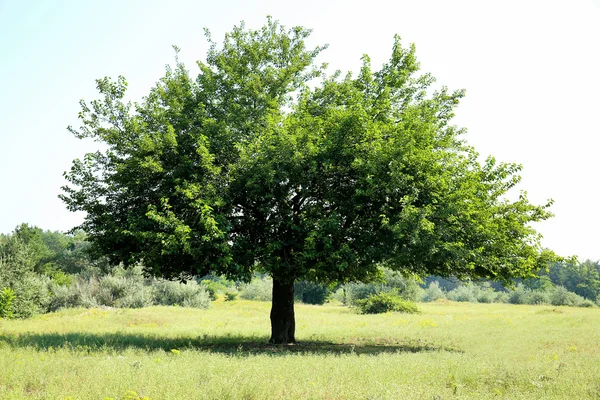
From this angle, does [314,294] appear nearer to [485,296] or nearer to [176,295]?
[176,295]

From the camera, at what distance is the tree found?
16.0m

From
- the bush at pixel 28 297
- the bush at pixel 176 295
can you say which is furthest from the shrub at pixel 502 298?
the bush at pixel 28 297

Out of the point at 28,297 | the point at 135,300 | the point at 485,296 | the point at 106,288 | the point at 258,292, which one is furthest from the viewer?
the point at 485,296

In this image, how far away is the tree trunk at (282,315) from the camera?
65.9ft

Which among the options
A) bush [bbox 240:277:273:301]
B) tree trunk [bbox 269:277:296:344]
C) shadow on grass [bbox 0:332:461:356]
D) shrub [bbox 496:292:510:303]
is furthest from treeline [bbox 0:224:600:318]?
shrub [bbox 496:292:510:303]

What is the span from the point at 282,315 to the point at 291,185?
21.0 feet

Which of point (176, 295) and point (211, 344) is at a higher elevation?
point (176, 295)

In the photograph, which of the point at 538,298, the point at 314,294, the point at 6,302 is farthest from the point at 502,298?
the point at 6,302

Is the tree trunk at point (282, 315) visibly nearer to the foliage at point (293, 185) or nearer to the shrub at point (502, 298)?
the foliage at point (293, 185)

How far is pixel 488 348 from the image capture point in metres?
18.7

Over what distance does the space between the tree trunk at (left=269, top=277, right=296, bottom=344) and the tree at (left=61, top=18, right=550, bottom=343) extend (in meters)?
0.06

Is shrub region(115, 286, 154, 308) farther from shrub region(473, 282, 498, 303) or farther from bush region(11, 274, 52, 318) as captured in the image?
shrub region(473, 282, 498, 303)

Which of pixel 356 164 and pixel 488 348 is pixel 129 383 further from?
pixel 488 348

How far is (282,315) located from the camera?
2027cm
